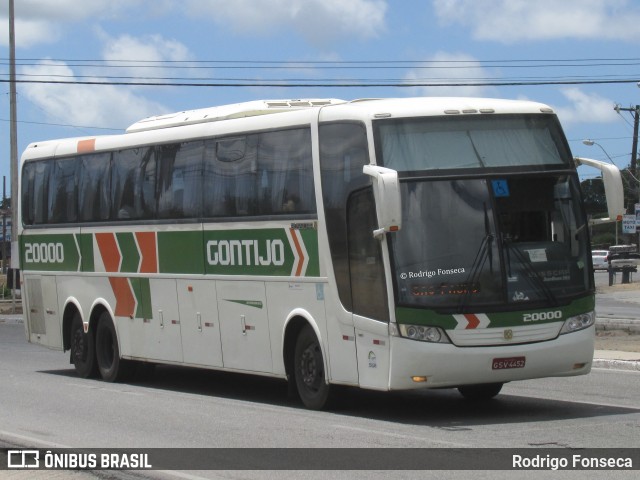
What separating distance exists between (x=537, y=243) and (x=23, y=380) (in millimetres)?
9327

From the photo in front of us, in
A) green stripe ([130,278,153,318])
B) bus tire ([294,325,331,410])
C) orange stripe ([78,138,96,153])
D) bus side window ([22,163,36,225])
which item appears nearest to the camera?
bus tire ([294,325,331,410])

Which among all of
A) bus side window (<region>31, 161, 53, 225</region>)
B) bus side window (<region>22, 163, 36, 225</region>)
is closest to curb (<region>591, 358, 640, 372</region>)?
bus side window (<region>31, 161, 53, 225</region>)

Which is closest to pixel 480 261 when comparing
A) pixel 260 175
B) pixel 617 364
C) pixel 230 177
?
pixel 260 175

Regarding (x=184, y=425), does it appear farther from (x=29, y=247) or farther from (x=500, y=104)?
(x=29, y=247)

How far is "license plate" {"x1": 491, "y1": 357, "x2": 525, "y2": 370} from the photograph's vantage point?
1277 cm

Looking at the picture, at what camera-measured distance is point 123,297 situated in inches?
740

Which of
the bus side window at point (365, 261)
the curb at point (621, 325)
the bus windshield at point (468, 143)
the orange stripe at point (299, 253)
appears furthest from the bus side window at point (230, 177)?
the curb at point (621, 325)

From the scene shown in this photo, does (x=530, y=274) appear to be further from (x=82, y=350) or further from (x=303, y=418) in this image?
(x=82, y=350)

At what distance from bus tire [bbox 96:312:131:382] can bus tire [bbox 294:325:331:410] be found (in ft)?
16.8

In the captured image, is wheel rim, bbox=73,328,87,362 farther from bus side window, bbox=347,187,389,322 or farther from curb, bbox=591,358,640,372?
curb, bbox=591,358,640,372

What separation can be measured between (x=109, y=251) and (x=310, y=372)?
5605mm

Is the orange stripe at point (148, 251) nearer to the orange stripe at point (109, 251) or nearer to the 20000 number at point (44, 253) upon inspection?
the orange stripe at point (109, 251)

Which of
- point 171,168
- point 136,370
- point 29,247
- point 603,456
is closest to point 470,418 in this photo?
point 603,456

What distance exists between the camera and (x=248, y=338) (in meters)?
15.7
